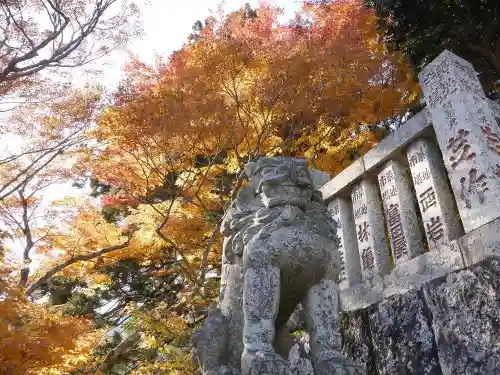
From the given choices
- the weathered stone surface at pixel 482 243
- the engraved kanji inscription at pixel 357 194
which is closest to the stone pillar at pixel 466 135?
the weathered stone surface at pixel 482 243

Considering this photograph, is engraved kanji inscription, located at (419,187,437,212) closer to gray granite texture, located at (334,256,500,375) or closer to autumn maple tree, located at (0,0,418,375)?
gray granite texture, located at (334,256,500,375)

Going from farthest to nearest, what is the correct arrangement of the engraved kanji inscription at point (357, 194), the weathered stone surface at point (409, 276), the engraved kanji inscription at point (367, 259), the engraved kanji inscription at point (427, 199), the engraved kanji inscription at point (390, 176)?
the engraved kanji inscription at point (357, 194)
the engraved kanji inscription at point (390, 176)
the engraved kanji inscription at point (367, 259)
the engraved kanji inscription at point (427, 199)
the weathered stone surface at point (409, 276)

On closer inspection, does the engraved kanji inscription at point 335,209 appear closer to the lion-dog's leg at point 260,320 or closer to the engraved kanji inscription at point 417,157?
the engraved kanji inscription at point 417,157

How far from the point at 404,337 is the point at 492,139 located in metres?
1.99

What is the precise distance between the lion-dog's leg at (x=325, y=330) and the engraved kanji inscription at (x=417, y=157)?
2.15 metres

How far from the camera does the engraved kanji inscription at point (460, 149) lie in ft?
11.7

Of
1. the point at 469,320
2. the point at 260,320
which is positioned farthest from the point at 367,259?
the point at 260,320

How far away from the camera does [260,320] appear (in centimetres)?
219

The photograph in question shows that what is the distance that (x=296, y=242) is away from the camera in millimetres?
2352

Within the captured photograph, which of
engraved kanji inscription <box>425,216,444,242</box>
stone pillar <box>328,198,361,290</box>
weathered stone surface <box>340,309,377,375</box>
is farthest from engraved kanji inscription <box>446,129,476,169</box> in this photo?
weathered stone surface <box>340,309,377,375</box>

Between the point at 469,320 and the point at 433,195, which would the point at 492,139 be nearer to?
the point at 433,195

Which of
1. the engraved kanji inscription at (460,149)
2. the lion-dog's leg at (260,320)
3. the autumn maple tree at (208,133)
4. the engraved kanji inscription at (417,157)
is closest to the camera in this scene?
the lion-dog's leg at (260,320)

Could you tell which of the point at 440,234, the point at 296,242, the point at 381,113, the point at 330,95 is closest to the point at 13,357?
the point at 296,242

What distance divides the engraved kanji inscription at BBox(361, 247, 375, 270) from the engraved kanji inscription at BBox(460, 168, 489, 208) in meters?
1.09
